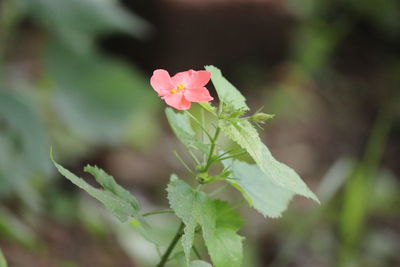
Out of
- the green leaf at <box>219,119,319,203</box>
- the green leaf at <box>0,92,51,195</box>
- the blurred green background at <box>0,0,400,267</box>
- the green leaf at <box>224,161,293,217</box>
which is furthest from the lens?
the blurred green background at <box>0,0,400,267</box>

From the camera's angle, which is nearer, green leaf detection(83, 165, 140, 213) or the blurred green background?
green leaf detection(83, 165, 140, 213)

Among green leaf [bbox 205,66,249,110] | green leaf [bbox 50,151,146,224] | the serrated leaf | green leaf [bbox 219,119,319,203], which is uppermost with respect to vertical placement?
green leaf [bbox 205,66,249,110]

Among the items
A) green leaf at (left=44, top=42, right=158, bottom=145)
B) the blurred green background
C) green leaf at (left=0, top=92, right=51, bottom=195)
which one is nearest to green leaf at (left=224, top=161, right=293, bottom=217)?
the blurred green background

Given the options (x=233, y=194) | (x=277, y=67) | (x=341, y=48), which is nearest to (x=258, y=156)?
(x=233, y=194)

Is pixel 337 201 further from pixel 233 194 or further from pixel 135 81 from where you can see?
pixel 135 81

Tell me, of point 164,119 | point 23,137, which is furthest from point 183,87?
point 164,119

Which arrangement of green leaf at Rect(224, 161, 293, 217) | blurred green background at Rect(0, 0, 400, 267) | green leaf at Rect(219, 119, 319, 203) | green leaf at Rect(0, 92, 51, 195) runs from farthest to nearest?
blurred green background at Rect(0, 0, 400, 267) → green leaf at Rect(0, 92, 51, 195) → green leaf at Rect(224, 161, 293, 217) → green leaf at Rect(219, 119, 319, 203)

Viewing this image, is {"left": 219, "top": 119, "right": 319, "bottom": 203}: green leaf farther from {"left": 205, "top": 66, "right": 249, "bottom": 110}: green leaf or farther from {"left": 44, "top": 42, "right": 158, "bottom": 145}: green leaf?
{"left": 44, "top": 42, "right": 158, "bottom": 145}: green leaf
